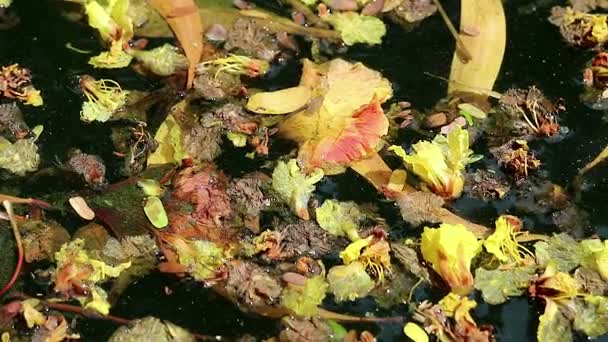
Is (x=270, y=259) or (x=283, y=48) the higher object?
(x=283, y=48)

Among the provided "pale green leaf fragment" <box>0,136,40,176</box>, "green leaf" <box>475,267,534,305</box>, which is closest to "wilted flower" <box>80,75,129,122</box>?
"pale green leaf fragment" <box>0,136,40,176</box>

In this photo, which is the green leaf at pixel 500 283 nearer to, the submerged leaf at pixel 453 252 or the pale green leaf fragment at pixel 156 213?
the submerged leaf at pixel 453 252

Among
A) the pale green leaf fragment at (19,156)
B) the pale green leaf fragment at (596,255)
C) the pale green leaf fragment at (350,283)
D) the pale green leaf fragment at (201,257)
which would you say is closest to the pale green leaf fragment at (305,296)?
the pale green leaf fragment at (350,283)

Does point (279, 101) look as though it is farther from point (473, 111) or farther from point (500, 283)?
point (500, 283)

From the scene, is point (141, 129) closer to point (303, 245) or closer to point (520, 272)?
point (303, 245)

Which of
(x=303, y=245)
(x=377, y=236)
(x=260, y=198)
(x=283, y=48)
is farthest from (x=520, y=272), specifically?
(x=283, y=48)

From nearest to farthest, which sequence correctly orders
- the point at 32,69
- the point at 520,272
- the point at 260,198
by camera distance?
the point at 520,272
the point at 260,198
the point at 32,69

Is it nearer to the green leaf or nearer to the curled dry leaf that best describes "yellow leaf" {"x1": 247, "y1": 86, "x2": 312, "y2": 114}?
the curled dry leaf
